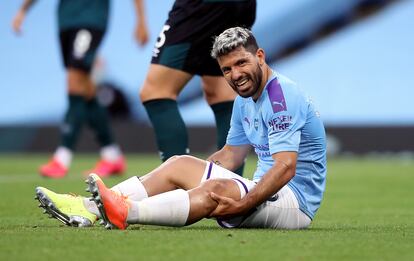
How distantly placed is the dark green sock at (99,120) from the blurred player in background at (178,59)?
3.90 meters

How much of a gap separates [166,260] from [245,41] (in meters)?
1.49

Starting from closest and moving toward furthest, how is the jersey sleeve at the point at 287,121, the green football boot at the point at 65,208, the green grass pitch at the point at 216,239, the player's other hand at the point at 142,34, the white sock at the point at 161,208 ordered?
the green grass pitch at the point at 216,239 → the white sock at the point at 161,208 → the jersey sleeve at the point at 287,121 → the green football boot at the point at 65,208 → the player's other hand at the point at 142,34

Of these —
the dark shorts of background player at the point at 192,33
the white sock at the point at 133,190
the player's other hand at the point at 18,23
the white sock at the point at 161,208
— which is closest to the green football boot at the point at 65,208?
the white sock at the point at 133,190

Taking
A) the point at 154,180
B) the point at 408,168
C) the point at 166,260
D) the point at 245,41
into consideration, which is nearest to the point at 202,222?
the point at 154,180

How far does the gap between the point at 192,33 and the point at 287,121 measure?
167 centimetres

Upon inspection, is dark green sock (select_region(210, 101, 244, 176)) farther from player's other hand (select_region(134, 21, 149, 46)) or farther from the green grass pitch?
player's other hand (select_region(134, 21, 149, 46))

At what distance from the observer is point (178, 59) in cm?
612

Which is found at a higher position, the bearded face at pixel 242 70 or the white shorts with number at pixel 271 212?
the bearded face at pixel 242 70

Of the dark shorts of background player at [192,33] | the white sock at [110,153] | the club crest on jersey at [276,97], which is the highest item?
the dark shorts of background player at [192,33]

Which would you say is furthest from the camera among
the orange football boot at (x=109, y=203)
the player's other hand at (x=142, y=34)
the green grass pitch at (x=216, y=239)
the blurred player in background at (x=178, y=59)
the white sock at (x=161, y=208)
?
the player's other hand at (x=142, y=34)

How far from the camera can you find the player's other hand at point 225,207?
14.9 ft

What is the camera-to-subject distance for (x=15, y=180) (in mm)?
9398

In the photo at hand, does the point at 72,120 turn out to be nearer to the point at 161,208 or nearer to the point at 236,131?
the point at 236,131

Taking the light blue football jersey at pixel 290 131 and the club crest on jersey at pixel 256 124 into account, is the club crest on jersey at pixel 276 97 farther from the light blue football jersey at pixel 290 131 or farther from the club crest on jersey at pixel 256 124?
the club crest on jersey at pixel 256 124
